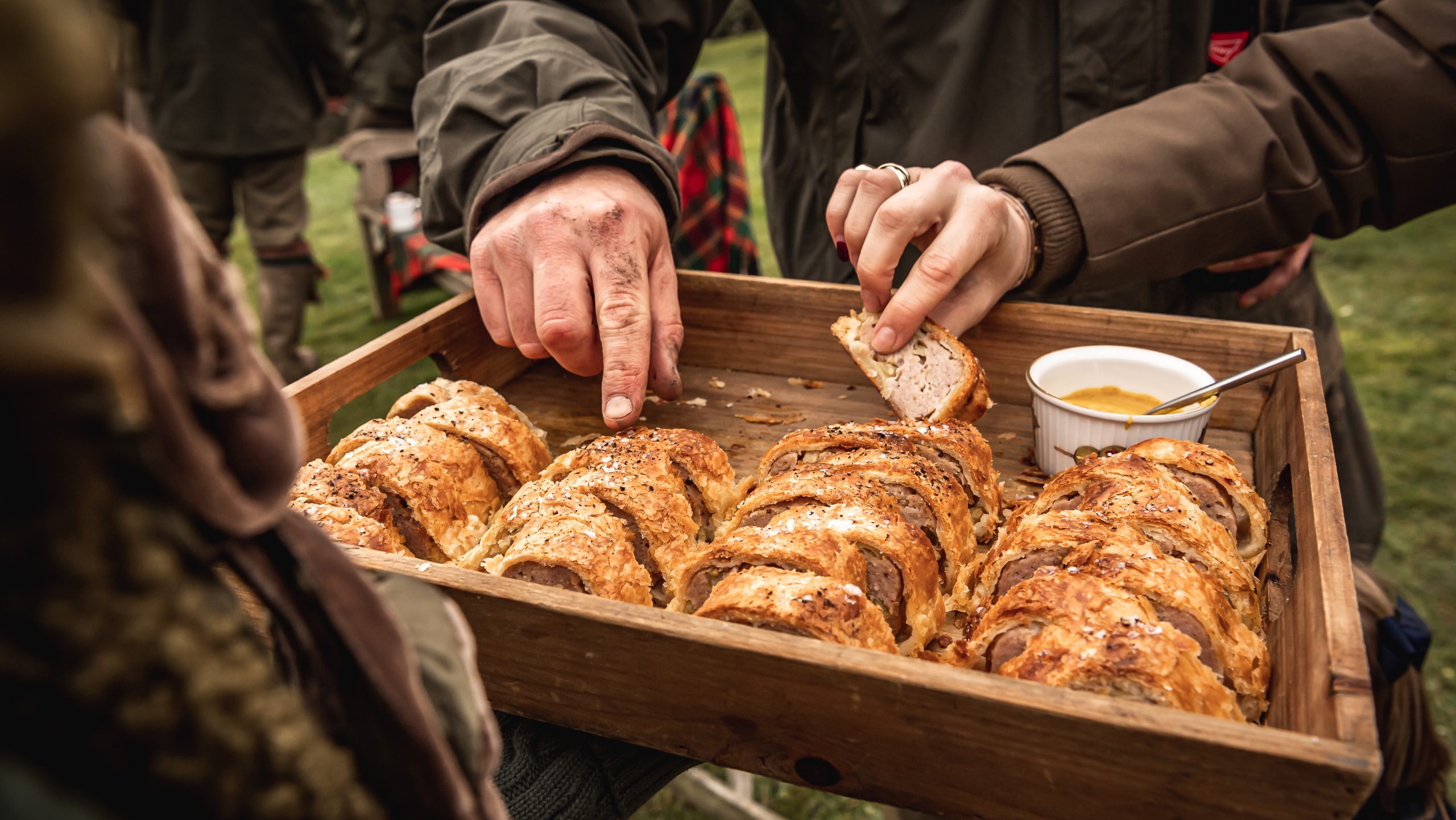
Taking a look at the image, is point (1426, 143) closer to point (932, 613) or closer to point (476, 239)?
point (932, 613)

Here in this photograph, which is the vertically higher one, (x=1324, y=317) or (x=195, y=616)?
(x=195, y=616)

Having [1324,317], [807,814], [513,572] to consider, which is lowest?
[807,814]

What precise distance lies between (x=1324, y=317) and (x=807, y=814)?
2.89 m

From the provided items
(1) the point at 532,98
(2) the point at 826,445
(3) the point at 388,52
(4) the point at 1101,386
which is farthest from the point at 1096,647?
(3) the point at 388,52

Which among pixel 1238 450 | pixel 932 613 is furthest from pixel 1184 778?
pixel 1238 450

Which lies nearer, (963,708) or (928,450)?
(963,708)

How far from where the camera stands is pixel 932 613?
2037 millimetres

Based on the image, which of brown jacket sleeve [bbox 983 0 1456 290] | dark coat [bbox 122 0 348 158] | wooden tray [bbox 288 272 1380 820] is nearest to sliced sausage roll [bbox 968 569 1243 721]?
wooden tray [bbox 288 272 1380 820]

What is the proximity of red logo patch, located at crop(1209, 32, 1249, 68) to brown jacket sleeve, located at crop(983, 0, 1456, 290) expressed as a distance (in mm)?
431

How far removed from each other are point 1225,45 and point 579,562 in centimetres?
288

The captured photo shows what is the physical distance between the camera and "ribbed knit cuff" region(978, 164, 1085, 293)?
2680mm

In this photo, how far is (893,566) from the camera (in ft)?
6.58

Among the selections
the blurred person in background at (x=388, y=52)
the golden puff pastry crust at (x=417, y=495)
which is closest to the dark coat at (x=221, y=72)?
the blurred person in background at (x=388, y=52)

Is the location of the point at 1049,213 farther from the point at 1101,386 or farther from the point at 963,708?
the point at 963,708
